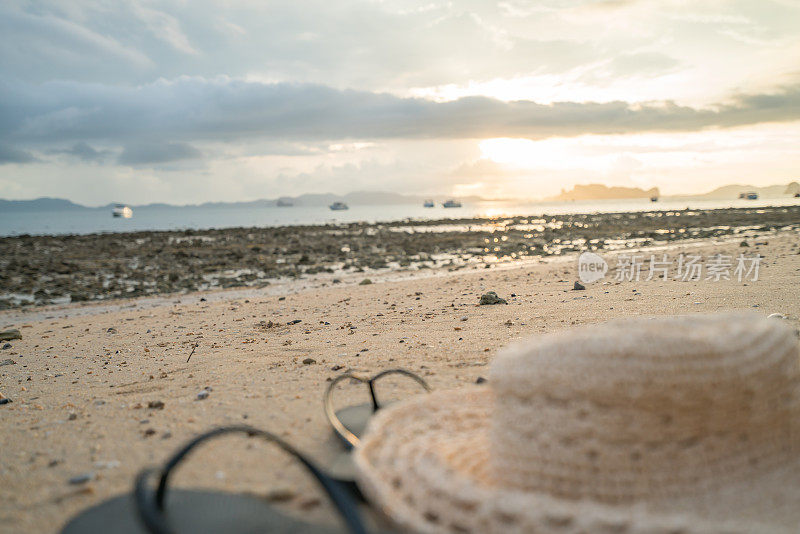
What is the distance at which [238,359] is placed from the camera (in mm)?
6258

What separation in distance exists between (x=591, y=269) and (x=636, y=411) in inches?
496

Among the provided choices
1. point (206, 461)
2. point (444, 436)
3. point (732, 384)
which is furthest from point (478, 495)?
point (206, 461)

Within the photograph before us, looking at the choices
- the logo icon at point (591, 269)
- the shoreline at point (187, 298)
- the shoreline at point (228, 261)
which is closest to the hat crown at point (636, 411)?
the logo icon at point (591, 269)

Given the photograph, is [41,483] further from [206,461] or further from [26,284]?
[26,284]

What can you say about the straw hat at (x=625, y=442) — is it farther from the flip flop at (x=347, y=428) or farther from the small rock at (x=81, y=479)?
the small rock at (x=81, y=479)

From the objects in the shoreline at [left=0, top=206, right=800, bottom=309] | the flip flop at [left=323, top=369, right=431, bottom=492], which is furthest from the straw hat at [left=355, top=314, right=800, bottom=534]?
the shoreline at [left=0, top=206, right=800, bottom=309]

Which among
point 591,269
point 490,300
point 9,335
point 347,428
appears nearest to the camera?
point 347,428

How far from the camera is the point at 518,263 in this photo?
17547mm

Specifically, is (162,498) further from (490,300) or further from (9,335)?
(9,335)

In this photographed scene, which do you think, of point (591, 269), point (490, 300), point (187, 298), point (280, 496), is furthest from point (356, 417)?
point (591, 269)

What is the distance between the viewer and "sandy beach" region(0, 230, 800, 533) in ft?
10.6

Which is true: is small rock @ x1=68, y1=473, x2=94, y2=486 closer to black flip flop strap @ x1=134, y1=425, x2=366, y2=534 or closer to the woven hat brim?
black flip flop strap @ x1=134, y1=425, x2=366, y2=534

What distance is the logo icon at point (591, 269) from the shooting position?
38.8ft

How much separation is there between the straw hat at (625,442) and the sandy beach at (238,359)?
1050mm
